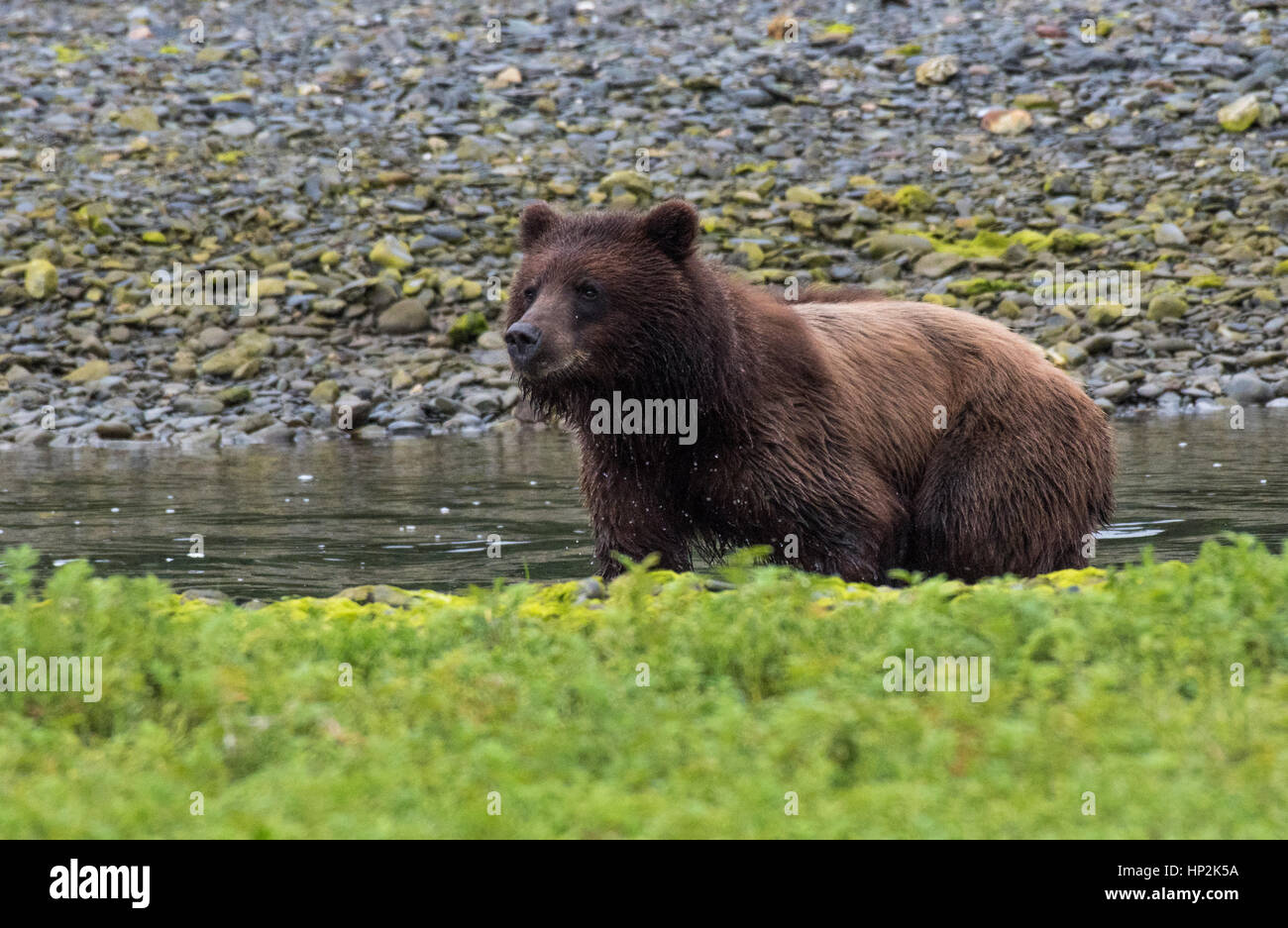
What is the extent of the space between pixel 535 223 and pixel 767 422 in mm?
1637

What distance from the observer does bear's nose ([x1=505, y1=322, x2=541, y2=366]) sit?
7.30 metres

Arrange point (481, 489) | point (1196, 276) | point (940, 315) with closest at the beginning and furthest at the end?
point (940, 315), point (481, 489), point (1196, 276)

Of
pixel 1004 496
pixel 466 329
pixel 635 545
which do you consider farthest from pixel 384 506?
pixel 466 329

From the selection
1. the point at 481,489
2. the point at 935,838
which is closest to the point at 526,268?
the point at 935,838

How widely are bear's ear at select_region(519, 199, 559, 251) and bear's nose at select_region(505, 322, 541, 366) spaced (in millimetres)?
924

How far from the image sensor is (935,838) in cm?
343

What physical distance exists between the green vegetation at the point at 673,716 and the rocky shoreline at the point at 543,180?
13.4m

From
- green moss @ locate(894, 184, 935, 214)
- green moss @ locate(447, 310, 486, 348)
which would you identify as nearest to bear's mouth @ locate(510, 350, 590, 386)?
green moss @ locate(447, 310, 486, 348)

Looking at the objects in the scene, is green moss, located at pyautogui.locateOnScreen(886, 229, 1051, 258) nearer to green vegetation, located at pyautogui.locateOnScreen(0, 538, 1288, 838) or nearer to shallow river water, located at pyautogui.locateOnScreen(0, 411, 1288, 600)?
shallow river water, located at pyautogui.locateOnScreen(0, 411, 1288, 600)

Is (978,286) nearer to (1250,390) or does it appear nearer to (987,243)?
(987,243)

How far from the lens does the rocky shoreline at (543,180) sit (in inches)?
777

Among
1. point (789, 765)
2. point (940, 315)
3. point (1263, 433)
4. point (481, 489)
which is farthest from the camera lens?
point (1263, 433)

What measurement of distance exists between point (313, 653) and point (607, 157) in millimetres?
20466
